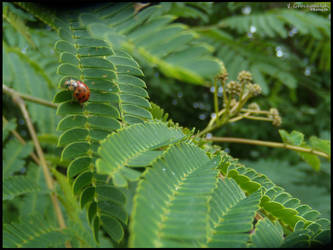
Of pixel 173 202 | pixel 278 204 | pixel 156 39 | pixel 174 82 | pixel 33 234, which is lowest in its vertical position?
pixel 174 82

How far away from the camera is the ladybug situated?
0.71 metres

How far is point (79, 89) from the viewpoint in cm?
71

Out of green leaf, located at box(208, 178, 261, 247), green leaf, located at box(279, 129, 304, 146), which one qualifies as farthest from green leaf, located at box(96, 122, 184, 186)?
green leaf, located at box(279, 129, 304, 146)

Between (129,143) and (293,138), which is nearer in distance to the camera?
(129,143)

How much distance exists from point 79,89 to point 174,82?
8.50ft

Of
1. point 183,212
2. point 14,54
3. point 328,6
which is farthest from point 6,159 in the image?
point 328,6

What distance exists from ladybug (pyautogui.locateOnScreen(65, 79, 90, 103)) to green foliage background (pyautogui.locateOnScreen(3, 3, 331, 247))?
28 mm

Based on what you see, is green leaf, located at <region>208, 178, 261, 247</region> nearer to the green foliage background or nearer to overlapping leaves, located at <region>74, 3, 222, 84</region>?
the green foliage background

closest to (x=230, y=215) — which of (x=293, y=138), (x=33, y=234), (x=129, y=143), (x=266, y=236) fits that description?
(x=266, y=236)

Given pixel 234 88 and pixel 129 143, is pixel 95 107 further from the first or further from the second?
pixel 234 88

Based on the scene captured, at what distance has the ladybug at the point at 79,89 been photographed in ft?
2.34

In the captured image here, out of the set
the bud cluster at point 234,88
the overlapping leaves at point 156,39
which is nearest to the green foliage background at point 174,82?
the overlapping leaves at point 156,39

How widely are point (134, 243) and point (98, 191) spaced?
30 cm

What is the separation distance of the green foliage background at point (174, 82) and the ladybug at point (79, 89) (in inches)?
1.1
